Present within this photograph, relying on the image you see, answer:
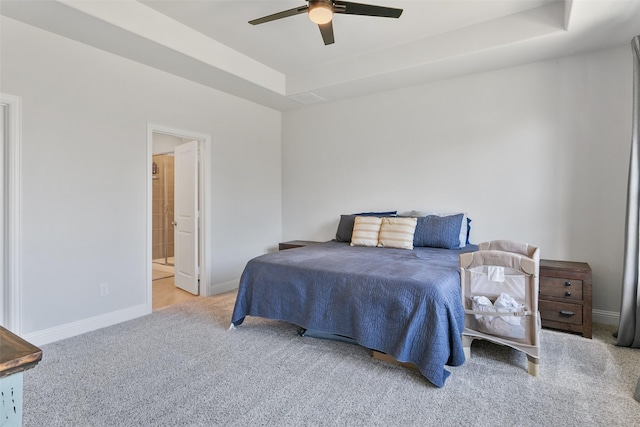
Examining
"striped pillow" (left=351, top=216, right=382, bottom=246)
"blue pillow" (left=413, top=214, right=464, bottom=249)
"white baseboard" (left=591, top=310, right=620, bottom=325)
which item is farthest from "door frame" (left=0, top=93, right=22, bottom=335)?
"white baseboard" (left=591, top=310, right=620, bottom=325)

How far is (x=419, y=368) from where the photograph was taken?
2076 mm

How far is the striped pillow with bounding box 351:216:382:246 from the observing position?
12.4ft

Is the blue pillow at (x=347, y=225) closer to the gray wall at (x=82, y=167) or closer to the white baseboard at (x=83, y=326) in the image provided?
the gray wall at (x=82, y=167)

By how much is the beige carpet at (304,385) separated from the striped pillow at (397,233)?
1.27 m

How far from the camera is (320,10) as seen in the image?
2.24 metres

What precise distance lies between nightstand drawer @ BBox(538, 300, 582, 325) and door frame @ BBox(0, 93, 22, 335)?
4.33m

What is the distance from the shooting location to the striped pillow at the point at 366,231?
12.4 ft

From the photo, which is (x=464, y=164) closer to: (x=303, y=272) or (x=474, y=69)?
(x=474, y=69)

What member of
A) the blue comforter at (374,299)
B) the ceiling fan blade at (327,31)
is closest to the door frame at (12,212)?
the blue comforter at (374,299)

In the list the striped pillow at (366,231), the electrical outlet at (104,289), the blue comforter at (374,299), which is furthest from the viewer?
the striped pillow at (366,231)

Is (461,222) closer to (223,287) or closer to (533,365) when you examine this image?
(533,365)

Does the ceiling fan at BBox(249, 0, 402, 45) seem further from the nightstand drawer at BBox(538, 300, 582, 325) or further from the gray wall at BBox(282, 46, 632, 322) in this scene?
the nightstand drawer at BBox(538, 300, 582, 325)

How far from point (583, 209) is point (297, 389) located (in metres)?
3.09

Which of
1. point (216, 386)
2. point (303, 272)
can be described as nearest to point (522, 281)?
point (303, 272)
